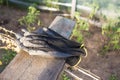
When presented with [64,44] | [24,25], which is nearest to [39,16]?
[24,25]

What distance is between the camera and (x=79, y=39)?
5.57m

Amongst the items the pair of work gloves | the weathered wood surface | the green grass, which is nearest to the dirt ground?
the green grass

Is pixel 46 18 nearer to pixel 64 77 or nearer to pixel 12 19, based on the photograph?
pixel 12 19

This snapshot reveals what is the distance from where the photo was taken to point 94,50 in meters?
5.55

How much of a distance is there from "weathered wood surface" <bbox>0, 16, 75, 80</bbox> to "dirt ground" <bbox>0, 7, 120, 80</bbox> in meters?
1.91

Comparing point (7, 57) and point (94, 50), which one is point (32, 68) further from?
point (94, 50)

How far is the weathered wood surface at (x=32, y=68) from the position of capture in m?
2.96

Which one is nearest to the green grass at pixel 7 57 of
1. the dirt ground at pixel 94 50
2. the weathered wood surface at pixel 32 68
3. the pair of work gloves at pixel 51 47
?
the dirt ground at pixel 94 50

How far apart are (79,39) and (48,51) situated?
2370 millimetres

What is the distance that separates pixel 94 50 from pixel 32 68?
2.68 meters

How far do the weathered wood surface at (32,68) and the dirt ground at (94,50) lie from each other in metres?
1.91

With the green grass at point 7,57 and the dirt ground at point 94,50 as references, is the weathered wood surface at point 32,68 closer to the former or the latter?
the green grass at point 7,57

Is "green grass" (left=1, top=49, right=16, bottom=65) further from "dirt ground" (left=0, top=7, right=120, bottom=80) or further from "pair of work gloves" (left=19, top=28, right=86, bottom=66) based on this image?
"pair of work gloves" (left=19, top=28, right=86, bottom=66)

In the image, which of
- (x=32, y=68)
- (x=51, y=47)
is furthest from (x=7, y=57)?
(x=32, y=68)
